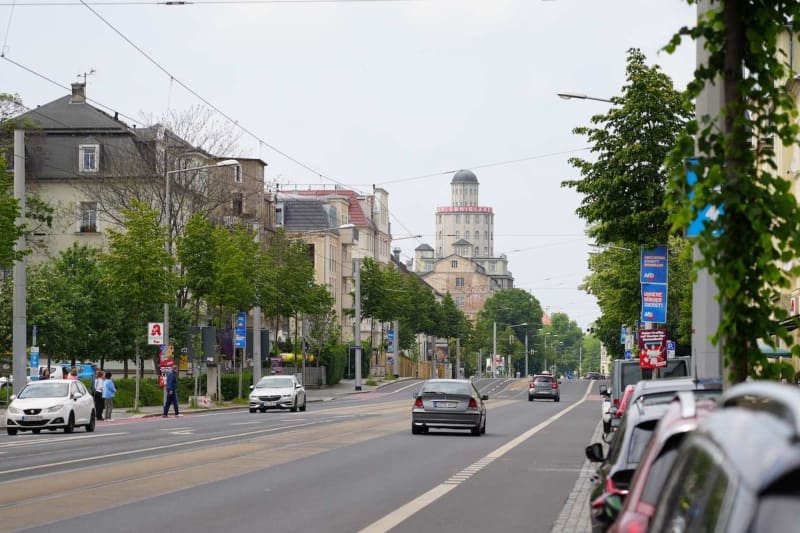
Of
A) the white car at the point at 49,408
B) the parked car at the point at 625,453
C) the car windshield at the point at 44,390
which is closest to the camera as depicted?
→ the parked car at the point at 625,453

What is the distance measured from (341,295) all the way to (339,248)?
450cm

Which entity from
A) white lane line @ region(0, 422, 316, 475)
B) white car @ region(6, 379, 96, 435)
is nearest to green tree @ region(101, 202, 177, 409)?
white car @ region(6, 379, 96, 435)

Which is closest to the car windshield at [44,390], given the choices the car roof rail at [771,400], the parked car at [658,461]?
the parked car at [658,461]

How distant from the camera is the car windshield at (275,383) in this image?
5556 centimetres

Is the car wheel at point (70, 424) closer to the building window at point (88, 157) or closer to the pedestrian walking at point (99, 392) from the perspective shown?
the pedestrian walking at point (99, 392)

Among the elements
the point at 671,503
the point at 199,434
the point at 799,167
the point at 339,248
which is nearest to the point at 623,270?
the point at 799,167

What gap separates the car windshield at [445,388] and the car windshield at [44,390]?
9708 millimetres

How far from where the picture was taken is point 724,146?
28.8 feet

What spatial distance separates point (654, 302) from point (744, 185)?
19388 mm

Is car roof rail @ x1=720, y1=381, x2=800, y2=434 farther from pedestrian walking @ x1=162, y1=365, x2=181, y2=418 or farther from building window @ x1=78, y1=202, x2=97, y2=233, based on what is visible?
building window @ x1=78, y1=202, x2=97, y2=233

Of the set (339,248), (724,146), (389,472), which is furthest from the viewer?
(339,248)

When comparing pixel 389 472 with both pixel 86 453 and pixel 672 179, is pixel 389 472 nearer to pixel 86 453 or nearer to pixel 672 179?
pixel 86 453

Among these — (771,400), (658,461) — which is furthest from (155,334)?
(771,400)

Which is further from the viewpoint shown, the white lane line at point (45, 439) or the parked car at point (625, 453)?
the white lane line at point (45, 439)
